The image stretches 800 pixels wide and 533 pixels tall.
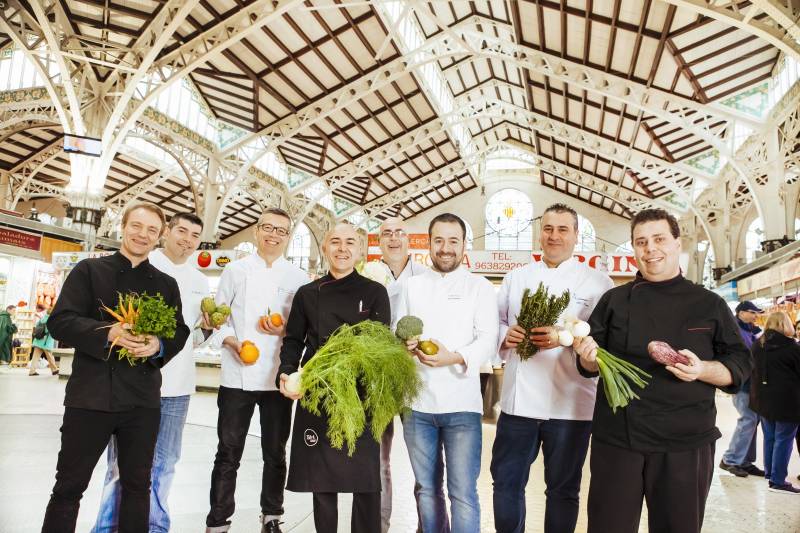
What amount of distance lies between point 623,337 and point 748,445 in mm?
4491

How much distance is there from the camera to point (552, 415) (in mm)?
2555

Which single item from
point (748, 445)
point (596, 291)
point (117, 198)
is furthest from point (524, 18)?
point (117, 198)

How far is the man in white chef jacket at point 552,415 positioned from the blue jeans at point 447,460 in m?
0.18

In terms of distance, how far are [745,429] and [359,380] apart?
4921 mm

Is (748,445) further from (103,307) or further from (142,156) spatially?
(142,156)

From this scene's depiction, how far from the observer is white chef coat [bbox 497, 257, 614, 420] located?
2561mm

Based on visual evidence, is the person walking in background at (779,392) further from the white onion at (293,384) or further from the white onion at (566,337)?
the white onion at (293,384)

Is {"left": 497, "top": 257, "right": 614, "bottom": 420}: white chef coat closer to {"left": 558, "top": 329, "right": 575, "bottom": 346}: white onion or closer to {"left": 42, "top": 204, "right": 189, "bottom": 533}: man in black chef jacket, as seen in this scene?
{"left": 558, "top": 329, "right": 575, "bottom": 346}: white onion

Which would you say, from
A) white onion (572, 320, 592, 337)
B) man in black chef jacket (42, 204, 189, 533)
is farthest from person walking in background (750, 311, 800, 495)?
man in black chef jacket (42, 204, 189, 533)

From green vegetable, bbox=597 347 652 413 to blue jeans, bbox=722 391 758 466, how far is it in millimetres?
4247

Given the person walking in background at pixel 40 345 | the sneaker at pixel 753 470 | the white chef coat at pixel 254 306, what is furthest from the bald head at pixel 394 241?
the person walking in background at pixel 40 345

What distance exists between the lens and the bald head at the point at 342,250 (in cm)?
251

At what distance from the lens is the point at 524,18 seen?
41.5 ft

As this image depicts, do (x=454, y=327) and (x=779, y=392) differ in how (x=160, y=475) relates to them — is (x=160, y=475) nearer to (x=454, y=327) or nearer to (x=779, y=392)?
(x=454, y=327)
